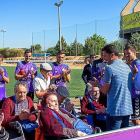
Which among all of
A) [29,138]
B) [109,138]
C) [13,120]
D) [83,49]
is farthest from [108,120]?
[83,49]

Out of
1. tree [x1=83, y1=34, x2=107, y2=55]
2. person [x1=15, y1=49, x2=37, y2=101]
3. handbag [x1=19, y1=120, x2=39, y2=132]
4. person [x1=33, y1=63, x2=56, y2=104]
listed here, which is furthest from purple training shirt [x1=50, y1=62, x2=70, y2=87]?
tree [x1=83, y1=34, x2=107, y2=55]

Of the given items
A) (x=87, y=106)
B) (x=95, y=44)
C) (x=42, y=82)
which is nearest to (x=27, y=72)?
(x=42, y=82)

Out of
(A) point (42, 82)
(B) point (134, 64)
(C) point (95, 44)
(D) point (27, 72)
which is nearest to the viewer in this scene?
(B) point (134, 64)

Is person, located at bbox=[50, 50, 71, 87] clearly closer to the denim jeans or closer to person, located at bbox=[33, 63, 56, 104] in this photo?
person, located at bbox=[33, 63, 56, 104]

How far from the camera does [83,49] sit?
26938 mm

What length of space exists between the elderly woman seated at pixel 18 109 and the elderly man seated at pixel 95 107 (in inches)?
40.8

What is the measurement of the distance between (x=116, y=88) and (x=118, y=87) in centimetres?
3

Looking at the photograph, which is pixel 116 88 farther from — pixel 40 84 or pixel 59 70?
pixel 59 70

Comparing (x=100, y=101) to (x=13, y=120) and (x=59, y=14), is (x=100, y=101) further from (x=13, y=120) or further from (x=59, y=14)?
(x=59, y=14)

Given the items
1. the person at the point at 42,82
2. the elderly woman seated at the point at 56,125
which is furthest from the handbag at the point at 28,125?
the person at the point at 42,82

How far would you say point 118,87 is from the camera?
260 centimetres

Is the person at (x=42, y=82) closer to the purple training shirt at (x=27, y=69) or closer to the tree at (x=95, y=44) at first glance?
the purple training shirt at (x=27, y=69)

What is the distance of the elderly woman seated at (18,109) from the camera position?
2.59 m

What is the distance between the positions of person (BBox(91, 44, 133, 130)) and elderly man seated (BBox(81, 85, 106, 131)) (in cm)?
86
